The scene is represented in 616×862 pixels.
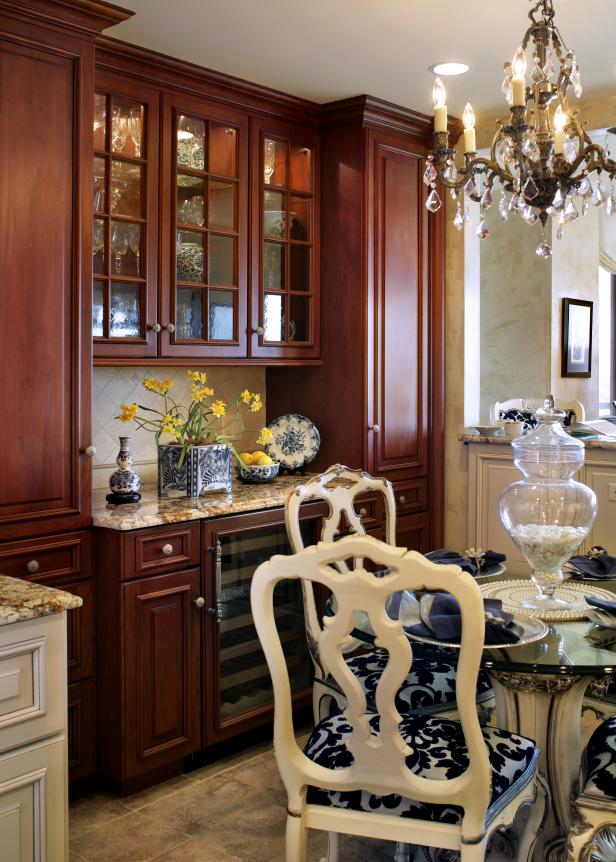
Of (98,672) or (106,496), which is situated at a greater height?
(106,496)

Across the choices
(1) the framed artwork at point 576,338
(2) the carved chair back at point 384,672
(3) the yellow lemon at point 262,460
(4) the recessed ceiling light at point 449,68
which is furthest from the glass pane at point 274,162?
(1) the framed artwork at point 576,338

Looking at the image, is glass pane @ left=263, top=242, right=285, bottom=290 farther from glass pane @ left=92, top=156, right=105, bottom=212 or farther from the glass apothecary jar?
the glass apothecary jar

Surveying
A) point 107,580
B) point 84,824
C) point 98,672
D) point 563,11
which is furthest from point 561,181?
point 84,824

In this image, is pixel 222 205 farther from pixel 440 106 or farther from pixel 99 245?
pixel 440 106

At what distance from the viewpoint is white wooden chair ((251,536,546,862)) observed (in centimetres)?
166

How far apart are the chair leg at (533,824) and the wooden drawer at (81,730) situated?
1.44m

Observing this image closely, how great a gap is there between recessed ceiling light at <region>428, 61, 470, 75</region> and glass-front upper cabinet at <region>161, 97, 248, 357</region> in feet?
2.62

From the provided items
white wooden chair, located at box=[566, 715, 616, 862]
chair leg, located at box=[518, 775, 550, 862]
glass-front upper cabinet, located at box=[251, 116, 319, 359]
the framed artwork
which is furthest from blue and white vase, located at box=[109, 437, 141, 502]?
the framed artwork

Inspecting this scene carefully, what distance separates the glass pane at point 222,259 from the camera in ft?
11.6

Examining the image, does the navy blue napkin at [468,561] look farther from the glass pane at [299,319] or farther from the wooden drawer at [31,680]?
the glass pane at [299,319]

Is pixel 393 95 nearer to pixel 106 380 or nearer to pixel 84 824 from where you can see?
pixel 106 380

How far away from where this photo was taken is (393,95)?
3836 mm

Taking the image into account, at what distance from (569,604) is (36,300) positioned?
5.85 ft

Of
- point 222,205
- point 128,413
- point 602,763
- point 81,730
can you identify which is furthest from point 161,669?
point 222,205
